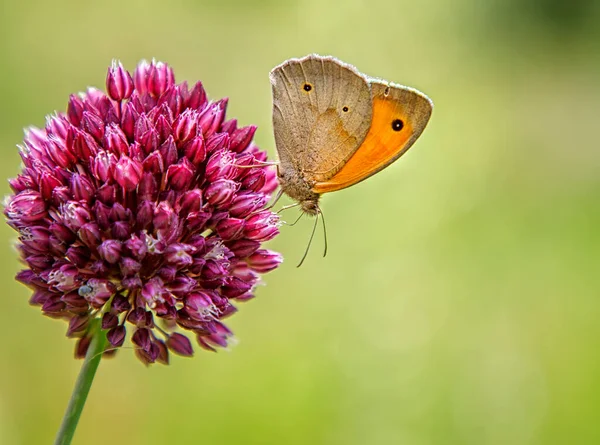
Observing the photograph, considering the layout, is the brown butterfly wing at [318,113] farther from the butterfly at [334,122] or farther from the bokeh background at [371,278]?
the bokeh background at [371,278]

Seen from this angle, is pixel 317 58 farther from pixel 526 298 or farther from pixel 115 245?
pixel 526 298

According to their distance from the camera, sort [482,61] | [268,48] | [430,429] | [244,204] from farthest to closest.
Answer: [482,61], [268,48], [430,429], [244,204]

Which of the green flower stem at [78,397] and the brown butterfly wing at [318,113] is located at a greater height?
the brown butterfly wing at [318,113]

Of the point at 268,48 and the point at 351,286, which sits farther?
the point at 268,48

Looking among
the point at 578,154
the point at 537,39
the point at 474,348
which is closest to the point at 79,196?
the point at 474,348

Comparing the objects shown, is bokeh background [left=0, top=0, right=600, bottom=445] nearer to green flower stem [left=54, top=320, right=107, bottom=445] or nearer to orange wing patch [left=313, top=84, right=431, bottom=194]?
green flower stem [left=54, top=320, right=107, bottom=445]

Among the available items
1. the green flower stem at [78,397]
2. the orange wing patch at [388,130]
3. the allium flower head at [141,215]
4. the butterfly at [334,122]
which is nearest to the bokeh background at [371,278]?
the allium flower head at [141,215]

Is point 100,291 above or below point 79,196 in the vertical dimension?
below
